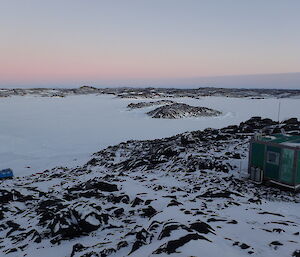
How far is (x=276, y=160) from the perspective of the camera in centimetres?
1602

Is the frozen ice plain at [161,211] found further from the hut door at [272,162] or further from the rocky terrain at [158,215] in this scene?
the hut door at [272,162]

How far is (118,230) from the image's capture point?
1018 centimetres

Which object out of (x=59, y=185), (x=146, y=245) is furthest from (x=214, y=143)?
(x=146, y=245)

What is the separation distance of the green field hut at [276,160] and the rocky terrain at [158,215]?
2.86ft

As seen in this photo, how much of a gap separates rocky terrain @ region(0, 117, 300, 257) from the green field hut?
87 centimetres

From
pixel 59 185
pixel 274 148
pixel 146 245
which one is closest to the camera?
pixel 146 245

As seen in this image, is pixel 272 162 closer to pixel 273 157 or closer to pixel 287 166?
pixel 273 157

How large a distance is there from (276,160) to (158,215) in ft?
31.3

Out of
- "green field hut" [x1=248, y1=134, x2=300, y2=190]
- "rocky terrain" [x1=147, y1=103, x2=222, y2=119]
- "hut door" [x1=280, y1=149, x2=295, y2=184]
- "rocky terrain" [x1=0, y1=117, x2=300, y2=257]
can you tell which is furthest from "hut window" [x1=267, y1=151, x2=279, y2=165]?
"rocky terrain" [x1=147, y1=103, x2=222, y2=119]

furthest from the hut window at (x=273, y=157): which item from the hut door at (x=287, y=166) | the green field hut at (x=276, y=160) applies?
the hut door at (x=287, y=166)

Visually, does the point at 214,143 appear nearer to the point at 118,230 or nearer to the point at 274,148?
the point at 274,148

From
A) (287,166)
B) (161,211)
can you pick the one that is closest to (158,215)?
(161,211)

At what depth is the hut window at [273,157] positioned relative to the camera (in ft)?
52.5

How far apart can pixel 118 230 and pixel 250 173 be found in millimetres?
10378
